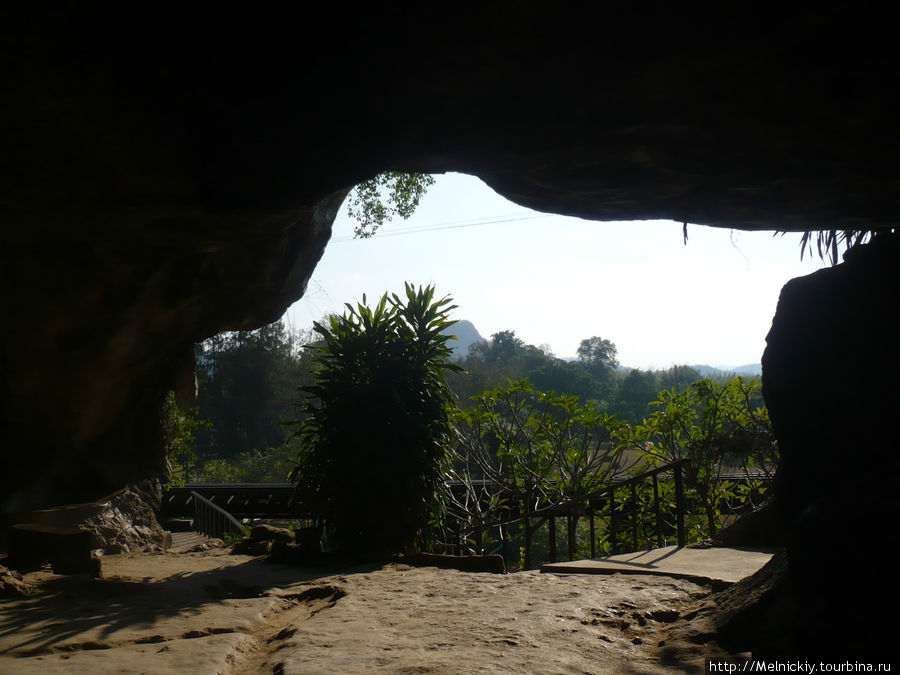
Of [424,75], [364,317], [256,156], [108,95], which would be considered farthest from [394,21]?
[364,317]

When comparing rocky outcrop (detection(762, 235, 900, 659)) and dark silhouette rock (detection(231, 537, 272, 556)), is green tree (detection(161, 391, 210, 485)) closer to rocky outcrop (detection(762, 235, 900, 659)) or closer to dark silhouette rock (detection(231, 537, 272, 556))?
dark silhouette rock (detection(231, 537, 272, 556))

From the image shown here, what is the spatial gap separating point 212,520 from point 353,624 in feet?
28.3

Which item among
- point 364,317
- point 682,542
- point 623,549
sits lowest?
point 623,549

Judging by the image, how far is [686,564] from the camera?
4906mm

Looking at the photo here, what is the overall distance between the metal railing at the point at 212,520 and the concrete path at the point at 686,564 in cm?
765

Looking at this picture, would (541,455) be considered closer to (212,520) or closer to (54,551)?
(212,520)

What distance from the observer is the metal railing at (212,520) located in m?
11.0

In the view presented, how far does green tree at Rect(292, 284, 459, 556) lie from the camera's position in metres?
6.87

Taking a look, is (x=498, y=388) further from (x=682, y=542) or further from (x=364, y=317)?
(x=682, y=542)

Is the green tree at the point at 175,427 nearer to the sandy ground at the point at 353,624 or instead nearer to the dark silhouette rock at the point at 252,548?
the dark silhouette rock at the point at 252,548

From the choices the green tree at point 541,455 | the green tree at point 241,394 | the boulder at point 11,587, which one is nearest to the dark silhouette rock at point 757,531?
the green tree at point 541,455

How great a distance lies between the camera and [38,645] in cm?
336

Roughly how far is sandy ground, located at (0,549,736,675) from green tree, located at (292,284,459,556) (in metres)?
1.41

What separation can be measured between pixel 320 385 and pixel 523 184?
4.55m
